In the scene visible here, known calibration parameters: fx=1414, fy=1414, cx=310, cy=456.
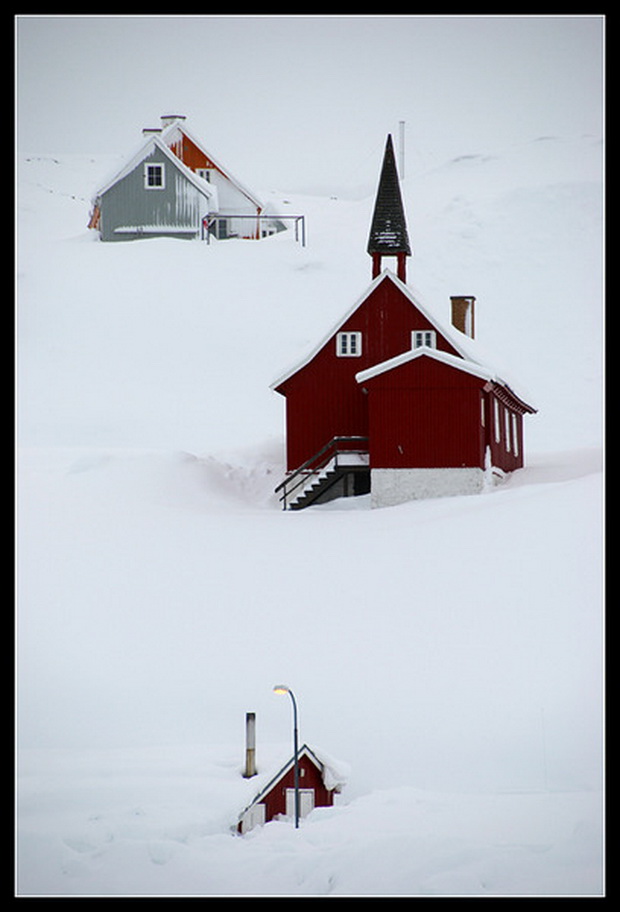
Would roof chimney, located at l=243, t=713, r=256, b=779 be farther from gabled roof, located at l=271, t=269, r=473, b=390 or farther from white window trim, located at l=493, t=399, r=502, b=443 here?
white window trim, located at l=493, t=399, r=502, b=443

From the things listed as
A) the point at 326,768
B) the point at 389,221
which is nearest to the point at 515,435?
the point at 389,221

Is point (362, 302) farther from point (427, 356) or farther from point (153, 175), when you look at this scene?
point (153, 175)

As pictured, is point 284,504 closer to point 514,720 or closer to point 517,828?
point 514,720

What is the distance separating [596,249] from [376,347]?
34708 mm

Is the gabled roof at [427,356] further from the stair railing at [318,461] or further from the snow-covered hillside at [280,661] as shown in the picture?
the snow-covered hillside at [280,661]

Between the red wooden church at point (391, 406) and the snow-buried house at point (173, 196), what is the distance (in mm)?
24926

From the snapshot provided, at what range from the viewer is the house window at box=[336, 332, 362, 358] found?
36.3 metres

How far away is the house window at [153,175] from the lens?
6188 cm

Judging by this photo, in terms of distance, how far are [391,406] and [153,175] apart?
31715 millimetres

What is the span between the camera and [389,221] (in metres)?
38.2

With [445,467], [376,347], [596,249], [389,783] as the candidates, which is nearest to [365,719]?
[389,783]

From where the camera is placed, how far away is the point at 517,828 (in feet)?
51.1

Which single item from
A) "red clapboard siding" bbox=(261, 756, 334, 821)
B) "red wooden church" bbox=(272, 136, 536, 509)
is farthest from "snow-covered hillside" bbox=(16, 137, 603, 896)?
"red wooden church" bbox=(272, 136, 536, 509)

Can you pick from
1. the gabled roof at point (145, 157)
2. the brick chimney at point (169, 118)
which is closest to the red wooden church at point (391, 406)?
the gabled roof at point (145, 157)
